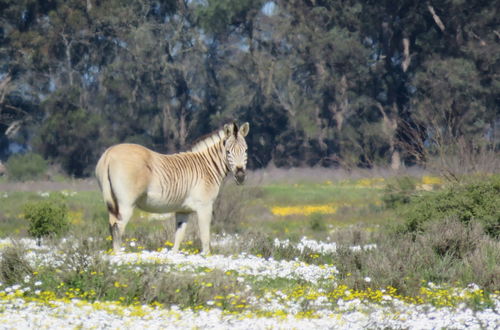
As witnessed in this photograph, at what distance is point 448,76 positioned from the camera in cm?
5575

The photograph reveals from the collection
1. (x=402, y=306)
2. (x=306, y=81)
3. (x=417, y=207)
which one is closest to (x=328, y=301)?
(x=402, y=306)

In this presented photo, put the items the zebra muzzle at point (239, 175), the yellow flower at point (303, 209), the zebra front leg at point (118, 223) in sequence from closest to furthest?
the zebra front leg at point (118, 223), the zebra muzzle at point (239, 175), the yellow flower at point (303, 209)

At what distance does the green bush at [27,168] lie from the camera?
54312mm

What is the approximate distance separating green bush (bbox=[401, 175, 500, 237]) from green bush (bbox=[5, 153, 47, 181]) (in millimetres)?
38016

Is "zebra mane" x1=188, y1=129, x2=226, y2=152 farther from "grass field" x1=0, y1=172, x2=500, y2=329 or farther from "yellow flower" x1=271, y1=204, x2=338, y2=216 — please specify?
"yellow flower" x1=271, y1=204, x2=338, y2=216

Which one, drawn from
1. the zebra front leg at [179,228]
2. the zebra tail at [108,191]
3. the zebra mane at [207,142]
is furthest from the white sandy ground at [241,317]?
the zebra mane at [207,142]

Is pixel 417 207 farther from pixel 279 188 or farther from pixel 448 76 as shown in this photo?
pixel 448 76

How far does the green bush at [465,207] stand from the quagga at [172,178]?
432 cm

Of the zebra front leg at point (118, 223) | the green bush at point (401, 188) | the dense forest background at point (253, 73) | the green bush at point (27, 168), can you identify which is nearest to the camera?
the zebra front leg at point (118, 223)

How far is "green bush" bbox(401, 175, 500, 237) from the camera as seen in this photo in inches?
708

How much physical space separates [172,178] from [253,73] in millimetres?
52216

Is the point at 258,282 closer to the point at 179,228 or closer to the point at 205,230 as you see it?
the point at 205,230

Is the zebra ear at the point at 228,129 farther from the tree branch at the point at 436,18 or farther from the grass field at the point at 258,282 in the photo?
the tree branch at the point at 436,18

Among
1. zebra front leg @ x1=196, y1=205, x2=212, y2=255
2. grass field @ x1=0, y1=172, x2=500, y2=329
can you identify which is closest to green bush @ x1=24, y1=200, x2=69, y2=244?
grass field @ x1=0, y1=172, x2=500, y2=329
